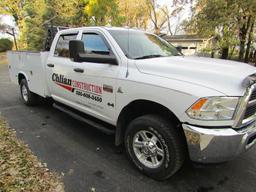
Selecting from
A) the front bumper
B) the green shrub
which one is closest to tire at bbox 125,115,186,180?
the front bumper

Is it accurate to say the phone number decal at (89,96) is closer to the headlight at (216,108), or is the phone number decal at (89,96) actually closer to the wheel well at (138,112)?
the wheel well at (138,112)

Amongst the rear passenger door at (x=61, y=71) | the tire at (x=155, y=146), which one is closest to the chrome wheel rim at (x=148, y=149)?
the tire at (x=155, y=146)

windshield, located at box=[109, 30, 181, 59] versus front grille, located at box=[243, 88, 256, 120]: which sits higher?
windshield, located at box=[109, 30, 181, 59]

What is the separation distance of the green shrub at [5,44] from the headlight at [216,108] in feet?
108

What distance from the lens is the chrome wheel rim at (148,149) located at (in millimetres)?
2748

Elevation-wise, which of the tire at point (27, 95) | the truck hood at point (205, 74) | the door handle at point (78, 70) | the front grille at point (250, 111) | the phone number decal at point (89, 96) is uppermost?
the truck hood at point (205, 74)

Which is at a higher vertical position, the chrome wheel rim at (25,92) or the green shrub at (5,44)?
the green shrub at (5,44)

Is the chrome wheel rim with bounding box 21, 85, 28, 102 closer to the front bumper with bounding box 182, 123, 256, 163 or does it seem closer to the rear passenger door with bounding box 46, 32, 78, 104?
the rear passenger door with bounding box 46, 32, 78, 104

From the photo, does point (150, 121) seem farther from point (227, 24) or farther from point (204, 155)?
point (227, 24)

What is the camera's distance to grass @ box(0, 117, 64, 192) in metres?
2.62

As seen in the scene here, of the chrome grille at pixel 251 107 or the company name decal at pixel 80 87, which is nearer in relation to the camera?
the chrome grille at pixel 251 107

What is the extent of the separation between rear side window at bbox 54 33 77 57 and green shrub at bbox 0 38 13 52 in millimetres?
29613

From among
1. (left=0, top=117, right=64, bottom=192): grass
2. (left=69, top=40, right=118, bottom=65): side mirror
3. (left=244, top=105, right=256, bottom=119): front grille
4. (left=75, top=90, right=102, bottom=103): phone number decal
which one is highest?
(left=69, top=40, right=118, bottom=65): side mirror

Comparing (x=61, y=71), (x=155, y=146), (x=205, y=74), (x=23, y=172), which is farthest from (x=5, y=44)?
(x=205, y=74)
